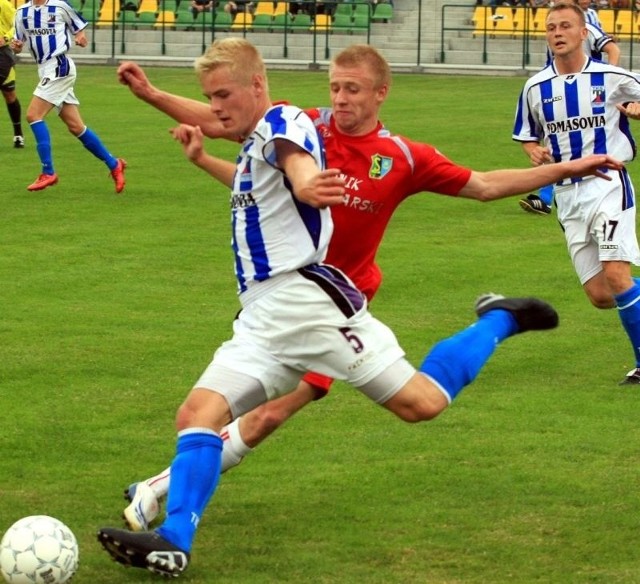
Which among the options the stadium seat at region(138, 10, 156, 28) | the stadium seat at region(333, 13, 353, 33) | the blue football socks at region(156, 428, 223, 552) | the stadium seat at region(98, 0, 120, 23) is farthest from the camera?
the stadium seat at region(138, 10, 156, 28)

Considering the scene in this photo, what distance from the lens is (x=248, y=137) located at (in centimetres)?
555

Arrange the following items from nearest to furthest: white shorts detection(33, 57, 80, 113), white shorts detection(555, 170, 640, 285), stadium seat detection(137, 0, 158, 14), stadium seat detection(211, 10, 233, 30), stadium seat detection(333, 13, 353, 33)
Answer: white shorts detection(555, 170, 640, 285), white shorts detection(33, 57, 80, 113), stadium seat detection(333, 13, 353, 33), stadium seat detection(211, 10, 233, 30), stadium seat detection(137, 0, 158, 14)

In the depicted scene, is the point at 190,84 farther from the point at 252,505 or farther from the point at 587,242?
the point at 252,505

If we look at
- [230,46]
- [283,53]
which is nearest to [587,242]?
[230,46]

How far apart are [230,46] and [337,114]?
616 millimetres

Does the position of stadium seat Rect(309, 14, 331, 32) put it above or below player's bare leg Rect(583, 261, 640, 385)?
above

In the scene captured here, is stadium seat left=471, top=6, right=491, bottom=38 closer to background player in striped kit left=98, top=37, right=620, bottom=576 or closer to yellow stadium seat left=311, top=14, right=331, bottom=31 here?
yellow stadium seat left=311, top=14, right=331, bottom=31

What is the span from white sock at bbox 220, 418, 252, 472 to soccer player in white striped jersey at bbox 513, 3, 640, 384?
307cm

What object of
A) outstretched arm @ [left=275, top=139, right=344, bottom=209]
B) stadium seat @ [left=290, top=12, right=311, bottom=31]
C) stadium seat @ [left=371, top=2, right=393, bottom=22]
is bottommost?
outstretched arm @ [left=275, top=139, right=344, bottom=209]

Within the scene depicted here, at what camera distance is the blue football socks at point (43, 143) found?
15820 millimetres

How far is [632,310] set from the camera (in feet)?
27.6

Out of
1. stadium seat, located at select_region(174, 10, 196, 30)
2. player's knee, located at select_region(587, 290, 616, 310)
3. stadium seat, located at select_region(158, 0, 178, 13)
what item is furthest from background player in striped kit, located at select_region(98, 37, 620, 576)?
stadium seat, located at select_region(158, 0, 178, 13)

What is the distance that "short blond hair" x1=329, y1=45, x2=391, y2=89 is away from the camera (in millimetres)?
5832

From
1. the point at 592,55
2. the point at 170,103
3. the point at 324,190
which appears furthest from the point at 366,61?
the point at 592,55
